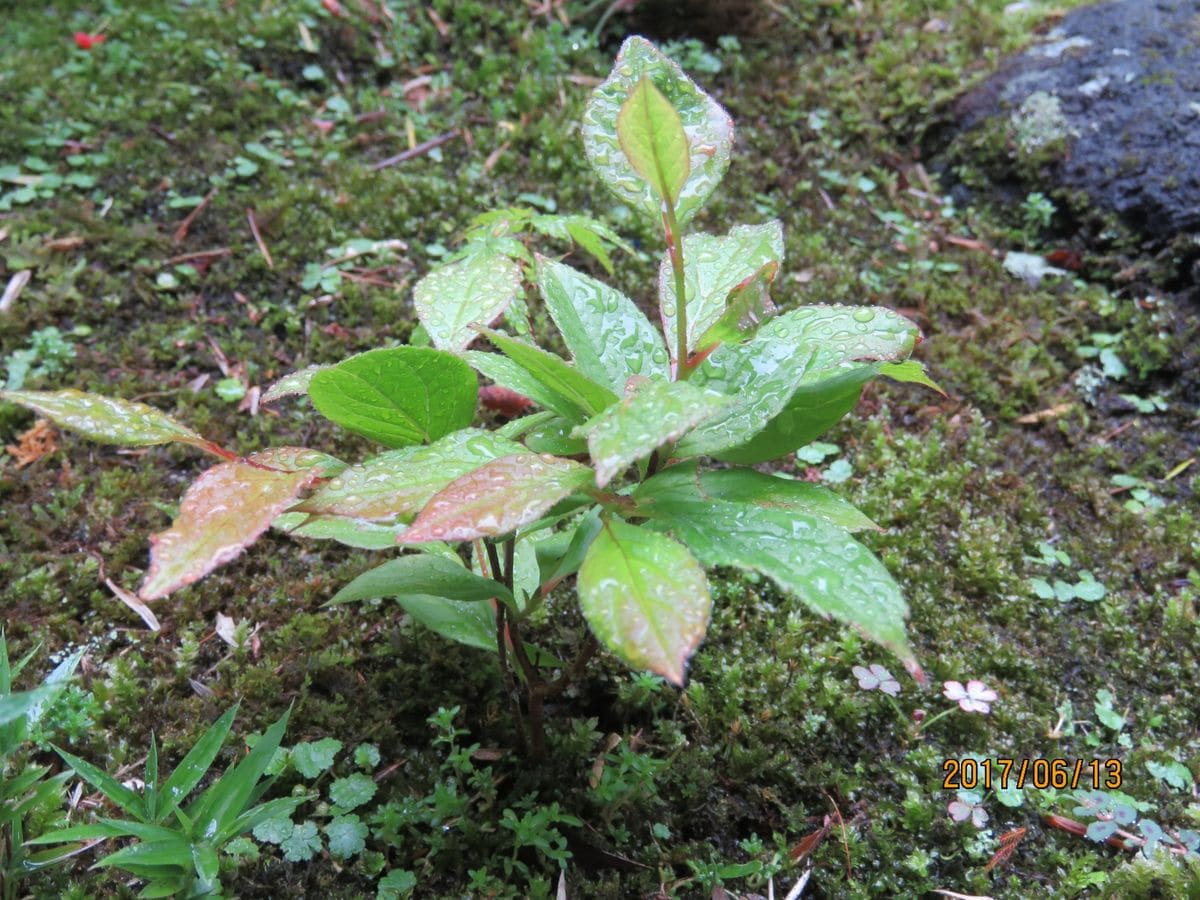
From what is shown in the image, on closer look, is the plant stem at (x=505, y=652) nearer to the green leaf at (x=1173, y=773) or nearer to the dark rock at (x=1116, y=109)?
the green leaf at (x=1173, y=773)

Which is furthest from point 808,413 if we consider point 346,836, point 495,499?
point 346,836

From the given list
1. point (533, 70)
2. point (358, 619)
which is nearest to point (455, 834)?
point (358, 619)

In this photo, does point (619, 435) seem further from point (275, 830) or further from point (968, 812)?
point (968, 812)

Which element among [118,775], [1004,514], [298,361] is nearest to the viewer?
[118,775]

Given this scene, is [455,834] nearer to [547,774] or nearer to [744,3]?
[547,774]

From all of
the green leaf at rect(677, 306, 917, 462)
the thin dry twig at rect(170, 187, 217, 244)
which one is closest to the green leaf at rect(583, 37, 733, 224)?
the green leaf at rect(677, 306, 917, 462)

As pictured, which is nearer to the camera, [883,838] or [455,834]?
[455,834]
